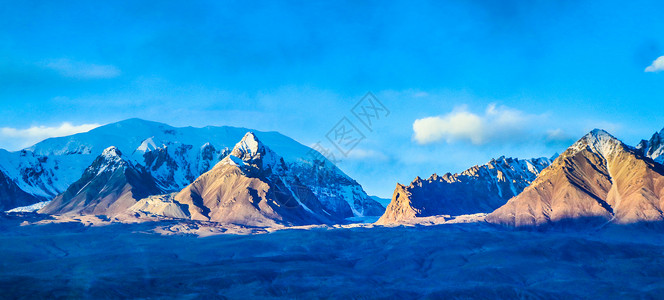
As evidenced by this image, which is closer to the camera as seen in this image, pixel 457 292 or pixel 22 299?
pixel 22 299

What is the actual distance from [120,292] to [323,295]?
5715 cm

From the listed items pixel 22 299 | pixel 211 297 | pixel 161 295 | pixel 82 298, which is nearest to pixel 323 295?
pixel 211 297

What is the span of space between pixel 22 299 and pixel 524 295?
136 m

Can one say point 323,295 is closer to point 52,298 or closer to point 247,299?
point 247,299

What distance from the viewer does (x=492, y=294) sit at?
644 ft

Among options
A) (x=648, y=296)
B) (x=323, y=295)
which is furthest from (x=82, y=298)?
(x=648, y=296)

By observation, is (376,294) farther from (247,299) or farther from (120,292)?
(120,292)

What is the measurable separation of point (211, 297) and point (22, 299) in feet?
158

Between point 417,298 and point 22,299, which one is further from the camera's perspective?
point 417,298

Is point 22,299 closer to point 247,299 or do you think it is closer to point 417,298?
point 247,299

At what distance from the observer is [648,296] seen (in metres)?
193

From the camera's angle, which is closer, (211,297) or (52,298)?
(52,298)

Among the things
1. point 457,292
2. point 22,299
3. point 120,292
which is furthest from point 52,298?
point 457,292

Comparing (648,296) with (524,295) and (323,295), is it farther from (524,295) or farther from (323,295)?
(323,295)
